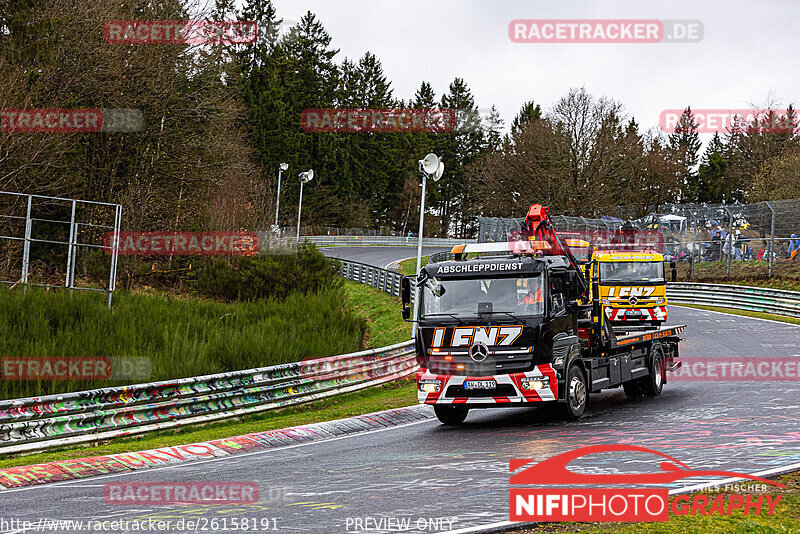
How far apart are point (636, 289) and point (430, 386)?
13497mm

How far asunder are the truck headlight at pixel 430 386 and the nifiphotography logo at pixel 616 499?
351cm

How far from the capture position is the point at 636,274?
2403cm

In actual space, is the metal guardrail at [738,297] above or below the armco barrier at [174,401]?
above

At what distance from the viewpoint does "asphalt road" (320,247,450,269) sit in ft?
185

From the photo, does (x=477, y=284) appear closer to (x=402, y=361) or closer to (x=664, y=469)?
(x=664, y=469)

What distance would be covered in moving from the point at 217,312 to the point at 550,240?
38.0 ft

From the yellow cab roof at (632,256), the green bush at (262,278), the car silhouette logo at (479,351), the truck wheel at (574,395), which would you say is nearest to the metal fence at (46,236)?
the green bush at (262,278)

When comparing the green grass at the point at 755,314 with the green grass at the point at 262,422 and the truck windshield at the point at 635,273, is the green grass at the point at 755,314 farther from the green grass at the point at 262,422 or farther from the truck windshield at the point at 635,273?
the green grass at the point at 262,422

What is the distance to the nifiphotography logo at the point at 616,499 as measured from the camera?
22.4 ft

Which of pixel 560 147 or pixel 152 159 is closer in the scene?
pixel 152 159

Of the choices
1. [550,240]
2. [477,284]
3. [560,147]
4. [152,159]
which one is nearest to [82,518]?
Answer: [477,284]

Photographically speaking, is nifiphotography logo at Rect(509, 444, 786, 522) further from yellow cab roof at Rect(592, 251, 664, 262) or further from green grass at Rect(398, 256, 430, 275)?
green grass at Rect(398, 256, 430, 275)

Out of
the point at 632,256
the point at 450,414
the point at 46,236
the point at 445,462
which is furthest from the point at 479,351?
the point at 46,236

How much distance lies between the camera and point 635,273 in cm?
2405
